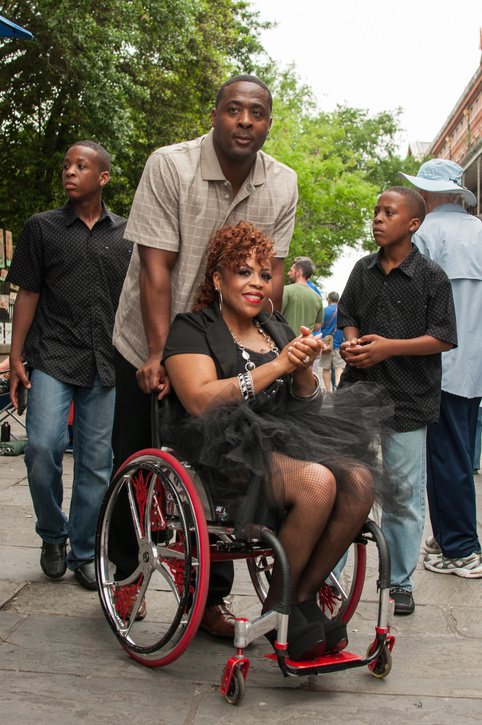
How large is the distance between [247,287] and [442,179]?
5.87 ft

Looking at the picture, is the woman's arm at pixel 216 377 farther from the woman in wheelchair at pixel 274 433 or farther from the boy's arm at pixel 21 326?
the boy's arm at pixel 21 326

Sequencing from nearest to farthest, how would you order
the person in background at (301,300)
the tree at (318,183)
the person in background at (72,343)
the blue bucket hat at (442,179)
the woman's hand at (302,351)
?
the woman's hand at (302,351) → the person in background at (72,343) → the blue bucket hat at (442,179) → the person in background at (301,300) → the tree at (318,183)

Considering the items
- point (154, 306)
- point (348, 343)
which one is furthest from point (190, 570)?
point (348, 343)

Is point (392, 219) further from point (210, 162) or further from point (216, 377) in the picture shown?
point (216, 377)

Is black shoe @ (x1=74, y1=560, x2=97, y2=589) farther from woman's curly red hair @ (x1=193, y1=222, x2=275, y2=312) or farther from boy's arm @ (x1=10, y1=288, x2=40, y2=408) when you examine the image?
woman's curly red hair @ (x1=193, y1=222, x2=275, y2=312)

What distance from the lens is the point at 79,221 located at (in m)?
3.80

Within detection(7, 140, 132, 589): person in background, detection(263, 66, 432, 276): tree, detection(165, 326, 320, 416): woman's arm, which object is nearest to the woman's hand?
detection(165, 326, 320, 416): woman's arm

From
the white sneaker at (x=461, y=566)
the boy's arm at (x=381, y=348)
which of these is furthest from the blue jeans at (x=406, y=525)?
the white sneaker at (x=461, y=566)

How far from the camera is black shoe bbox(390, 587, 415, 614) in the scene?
340 cm

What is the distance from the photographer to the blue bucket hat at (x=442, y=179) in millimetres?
4055

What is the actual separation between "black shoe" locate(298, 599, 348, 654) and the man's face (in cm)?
169

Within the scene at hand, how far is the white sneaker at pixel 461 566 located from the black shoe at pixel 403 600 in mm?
643

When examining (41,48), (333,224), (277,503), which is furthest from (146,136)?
(277,503)

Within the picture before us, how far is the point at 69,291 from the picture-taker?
12.2 ft
